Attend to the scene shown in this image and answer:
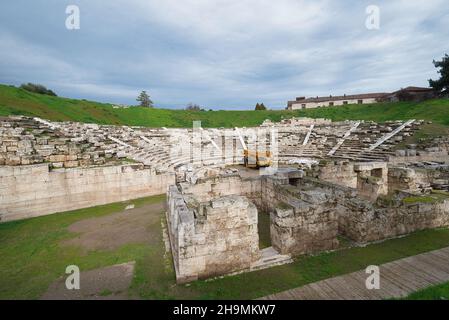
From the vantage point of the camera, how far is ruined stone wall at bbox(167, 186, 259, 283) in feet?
16.6

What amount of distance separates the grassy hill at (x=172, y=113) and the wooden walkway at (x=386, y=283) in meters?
26.0

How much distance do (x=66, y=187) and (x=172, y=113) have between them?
36.6m

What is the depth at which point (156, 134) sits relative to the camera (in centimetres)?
2605

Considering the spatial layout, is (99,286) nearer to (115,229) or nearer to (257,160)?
(115,229)

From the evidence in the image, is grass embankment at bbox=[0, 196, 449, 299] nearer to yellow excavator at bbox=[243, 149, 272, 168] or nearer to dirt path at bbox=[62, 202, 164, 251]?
dirt path at bbox=[62, 202, 164, 251]

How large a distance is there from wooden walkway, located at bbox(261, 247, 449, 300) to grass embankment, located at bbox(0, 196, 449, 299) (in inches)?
8.5

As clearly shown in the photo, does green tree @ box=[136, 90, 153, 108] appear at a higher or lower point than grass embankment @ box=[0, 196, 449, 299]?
higher

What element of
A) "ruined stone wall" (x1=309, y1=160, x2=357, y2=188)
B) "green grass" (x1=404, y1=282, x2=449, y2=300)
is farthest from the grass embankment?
"ruined stone wall" (x1=309, y1=160, x2=357, y2=188)

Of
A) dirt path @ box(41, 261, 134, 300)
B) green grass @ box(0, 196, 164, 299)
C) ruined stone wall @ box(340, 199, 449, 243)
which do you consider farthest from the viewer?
ruined stone wall @ box(340, 199, 449, 243)

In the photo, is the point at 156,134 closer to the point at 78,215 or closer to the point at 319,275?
the point at 78,215

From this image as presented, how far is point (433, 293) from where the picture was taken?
14.4 ft

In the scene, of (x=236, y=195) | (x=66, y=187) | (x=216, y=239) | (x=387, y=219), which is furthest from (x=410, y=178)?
(x=66, y=187)

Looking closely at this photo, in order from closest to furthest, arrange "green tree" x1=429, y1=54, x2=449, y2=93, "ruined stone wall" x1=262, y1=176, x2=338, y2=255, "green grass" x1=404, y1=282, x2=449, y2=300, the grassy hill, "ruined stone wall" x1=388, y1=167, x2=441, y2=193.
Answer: "green grass" x1=404, y1=282, x2=449, y2=300, "ruined stone wall" x1=262, y1=176, x2=338, y2=255, "ruined stone wall" x1=388, y1=167, x2=441, y2=193, the grassy hill, "green tree" x1=429, y1=54, x2=449, y2=93
